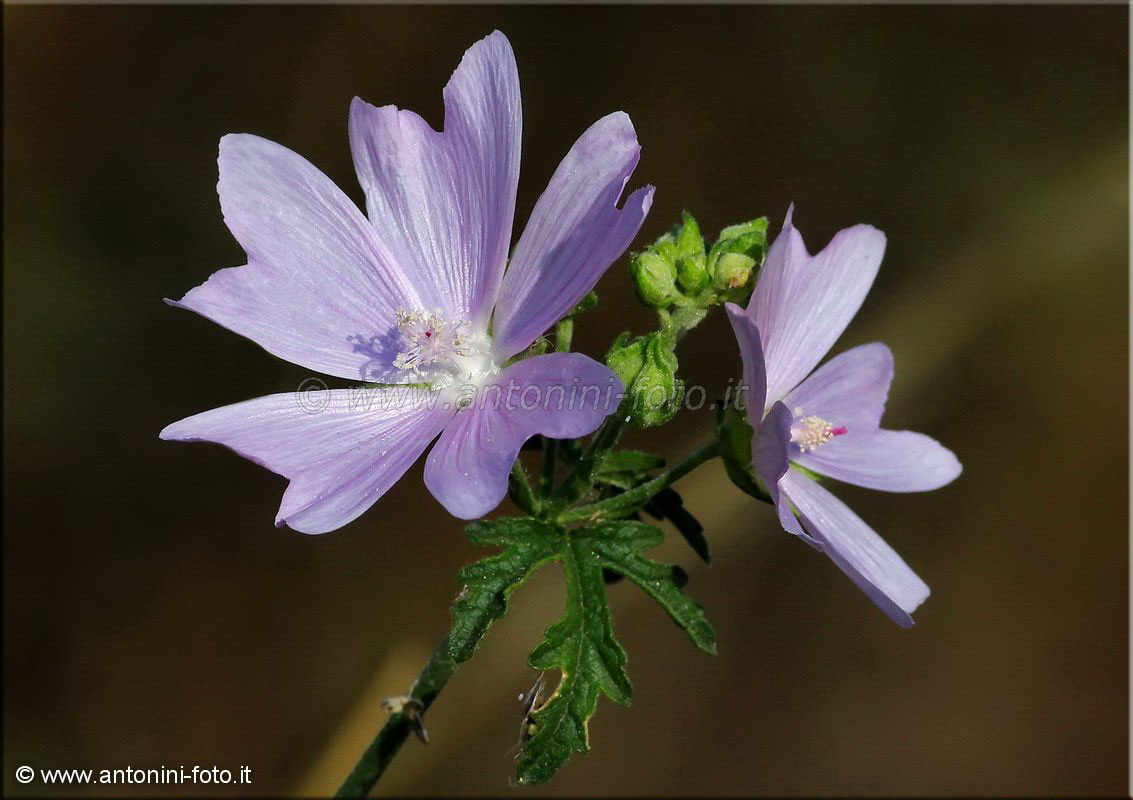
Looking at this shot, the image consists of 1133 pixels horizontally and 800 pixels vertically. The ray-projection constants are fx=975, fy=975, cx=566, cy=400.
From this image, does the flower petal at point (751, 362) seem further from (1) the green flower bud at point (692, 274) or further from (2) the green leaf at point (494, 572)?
(2) the green leaf at point (494, 572)

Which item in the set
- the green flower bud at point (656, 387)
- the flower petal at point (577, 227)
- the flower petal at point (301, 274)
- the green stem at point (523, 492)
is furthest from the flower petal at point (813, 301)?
the flower petal at point (301, 274)

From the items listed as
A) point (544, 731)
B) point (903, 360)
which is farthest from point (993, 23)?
point (544, 731)

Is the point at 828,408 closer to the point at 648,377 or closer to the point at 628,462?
the point at 628,462

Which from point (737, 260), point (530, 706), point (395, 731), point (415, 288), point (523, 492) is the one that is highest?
point (737, 260)

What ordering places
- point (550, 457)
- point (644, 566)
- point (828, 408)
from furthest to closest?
point (828, 408), point (550, 457), point (644, 566)

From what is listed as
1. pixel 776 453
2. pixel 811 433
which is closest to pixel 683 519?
pixel 776 453

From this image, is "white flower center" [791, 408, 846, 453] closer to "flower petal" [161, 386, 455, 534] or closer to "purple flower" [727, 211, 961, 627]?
"purple flower" [727, 211, 961, 627]
